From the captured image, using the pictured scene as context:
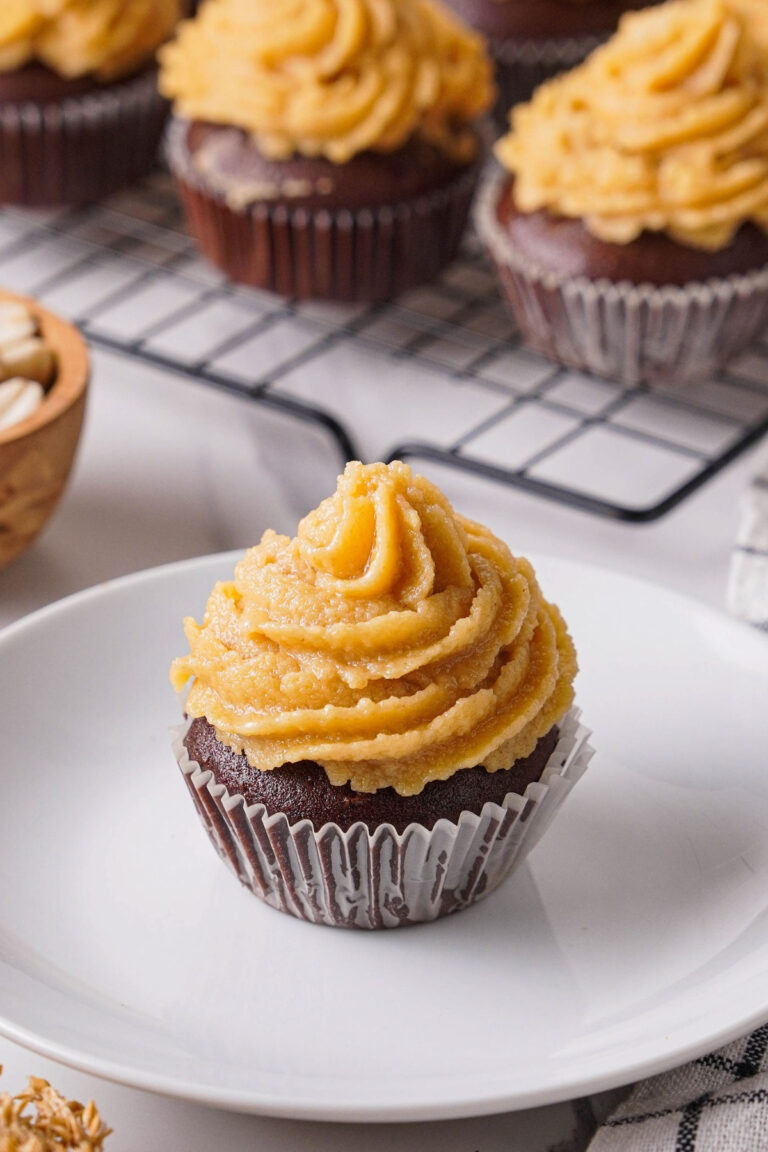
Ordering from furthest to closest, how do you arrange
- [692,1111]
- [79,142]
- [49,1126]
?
[79,142]
[692,1111]
[49,1126]

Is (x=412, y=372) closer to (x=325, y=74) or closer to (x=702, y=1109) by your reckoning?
(x=325, y=74)

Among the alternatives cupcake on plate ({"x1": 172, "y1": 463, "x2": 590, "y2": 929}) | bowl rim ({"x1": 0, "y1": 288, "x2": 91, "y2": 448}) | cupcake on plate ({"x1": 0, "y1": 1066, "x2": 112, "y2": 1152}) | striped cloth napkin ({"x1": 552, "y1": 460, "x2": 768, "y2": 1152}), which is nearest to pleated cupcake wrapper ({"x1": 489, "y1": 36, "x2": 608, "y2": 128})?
bowl rim ({"x1": 0, "y1": 288, "x2": 91, "y2": 448})

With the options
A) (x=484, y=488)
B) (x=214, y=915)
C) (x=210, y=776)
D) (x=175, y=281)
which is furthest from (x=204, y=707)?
(x=175, y=281)

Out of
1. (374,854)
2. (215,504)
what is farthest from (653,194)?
(374,854)

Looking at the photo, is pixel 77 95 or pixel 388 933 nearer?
pixel 388 933

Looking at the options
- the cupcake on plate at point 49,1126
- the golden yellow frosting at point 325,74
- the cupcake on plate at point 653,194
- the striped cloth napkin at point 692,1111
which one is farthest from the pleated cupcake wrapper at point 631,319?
the cupcake on plate at point 49,1126

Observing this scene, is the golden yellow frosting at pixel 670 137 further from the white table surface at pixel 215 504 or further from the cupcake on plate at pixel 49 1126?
the cupcake on plate at pixel 49 1126
